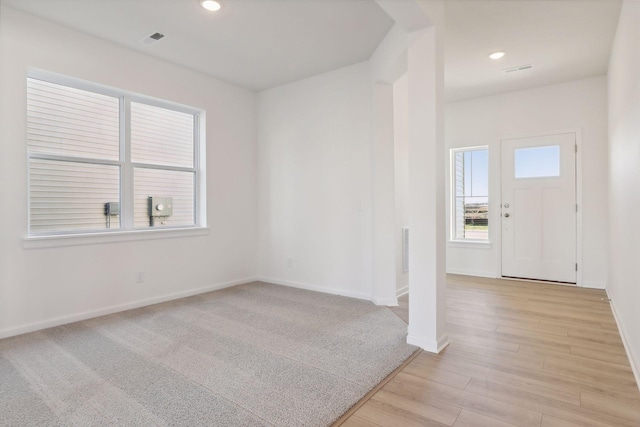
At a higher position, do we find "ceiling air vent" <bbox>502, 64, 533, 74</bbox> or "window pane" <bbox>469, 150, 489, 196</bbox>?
"ceiling air vent" <bbox>502, 64, 533, 74</bbox>

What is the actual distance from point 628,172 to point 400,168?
7.30 ft

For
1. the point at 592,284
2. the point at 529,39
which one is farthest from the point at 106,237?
the point at 592,284

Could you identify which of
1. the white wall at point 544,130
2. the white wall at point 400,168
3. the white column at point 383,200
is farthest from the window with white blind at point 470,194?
the white column at point 383,200

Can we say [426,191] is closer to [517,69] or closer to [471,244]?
[517,69]

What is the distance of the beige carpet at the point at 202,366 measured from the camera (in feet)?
5.76

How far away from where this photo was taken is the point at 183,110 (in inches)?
168

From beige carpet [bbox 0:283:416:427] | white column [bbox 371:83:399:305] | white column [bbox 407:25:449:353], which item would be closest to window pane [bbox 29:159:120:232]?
beige carpet [bbox 0:283:416:427]

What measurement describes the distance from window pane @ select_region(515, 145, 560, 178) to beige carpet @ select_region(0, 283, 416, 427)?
3.20 m

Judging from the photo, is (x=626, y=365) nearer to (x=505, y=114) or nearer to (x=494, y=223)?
(x=494, y=223)

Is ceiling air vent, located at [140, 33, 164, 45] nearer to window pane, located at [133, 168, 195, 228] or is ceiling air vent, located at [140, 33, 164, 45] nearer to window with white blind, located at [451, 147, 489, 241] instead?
window pane, located at [133, 168, 195, 228]

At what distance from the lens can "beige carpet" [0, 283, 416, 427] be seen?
175cm

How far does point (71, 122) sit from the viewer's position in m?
3.30

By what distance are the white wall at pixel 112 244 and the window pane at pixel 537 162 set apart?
3.98 meters

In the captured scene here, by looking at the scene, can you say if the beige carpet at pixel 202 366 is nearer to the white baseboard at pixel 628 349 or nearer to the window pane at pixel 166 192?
the window pane at pixel 166 192
